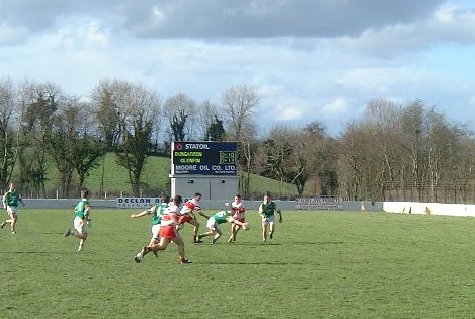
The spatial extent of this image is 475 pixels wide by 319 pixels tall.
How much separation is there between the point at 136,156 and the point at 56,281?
236 ft

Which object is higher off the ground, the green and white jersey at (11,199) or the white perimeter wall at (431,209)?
the green and white jersey at (11,199)

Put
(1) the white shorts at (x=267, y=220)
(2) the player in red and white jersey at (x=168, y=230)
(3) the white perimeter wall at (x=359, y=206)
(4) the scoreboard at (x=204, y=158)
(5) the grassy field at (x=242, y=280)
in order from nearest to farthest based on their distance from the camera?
(5) the grassy field at (x=242, y=280) → (2) the player in red and white jersey at (x=168, y=230) → (1) the white shorts at (x=267, y=220) → (3) the white perimeter wall at (x=359, y=206) → (4) the scoreboard at (x=204, y=158)

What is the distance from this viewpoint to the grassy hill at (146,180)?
87.1 metres

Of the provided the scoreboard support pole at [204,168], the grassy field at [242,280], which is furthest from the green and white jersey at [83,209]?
the scoreboard support pole at [204,168]

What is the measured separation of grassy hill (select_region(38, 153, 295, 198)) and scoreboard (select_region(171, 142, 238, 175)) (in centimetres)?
1408

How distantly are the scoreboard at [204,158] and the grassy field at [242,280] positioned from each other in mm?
41437

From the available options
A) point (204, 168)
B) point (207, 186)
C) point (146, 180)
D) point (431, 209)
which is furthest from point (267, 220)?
point (146, 180)

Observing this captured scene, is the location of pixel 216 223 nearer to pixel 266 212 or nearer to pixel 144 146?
pixel 266 212

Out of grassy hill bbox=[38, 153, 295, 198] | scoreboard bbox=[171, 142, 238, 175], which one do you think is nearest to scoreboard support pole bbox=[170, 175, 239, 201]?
scoreboard bbox=[171, 142, 238, 175]

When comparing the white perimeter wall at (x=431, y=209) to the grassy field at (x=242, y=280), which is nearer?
the grassy field at (x=242, y=280)

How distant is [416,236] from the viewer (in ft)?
101

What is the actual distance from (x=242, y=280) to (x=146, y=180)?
7646cm

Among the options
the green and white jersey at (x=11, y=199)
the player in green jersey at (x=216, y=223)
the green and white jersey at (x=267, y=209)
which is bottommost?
the player in green jersey at (x=216, y=223)

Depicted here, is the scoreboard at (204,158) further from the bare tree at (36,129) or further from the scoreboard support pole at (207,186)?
the bare tree at (36,129)
